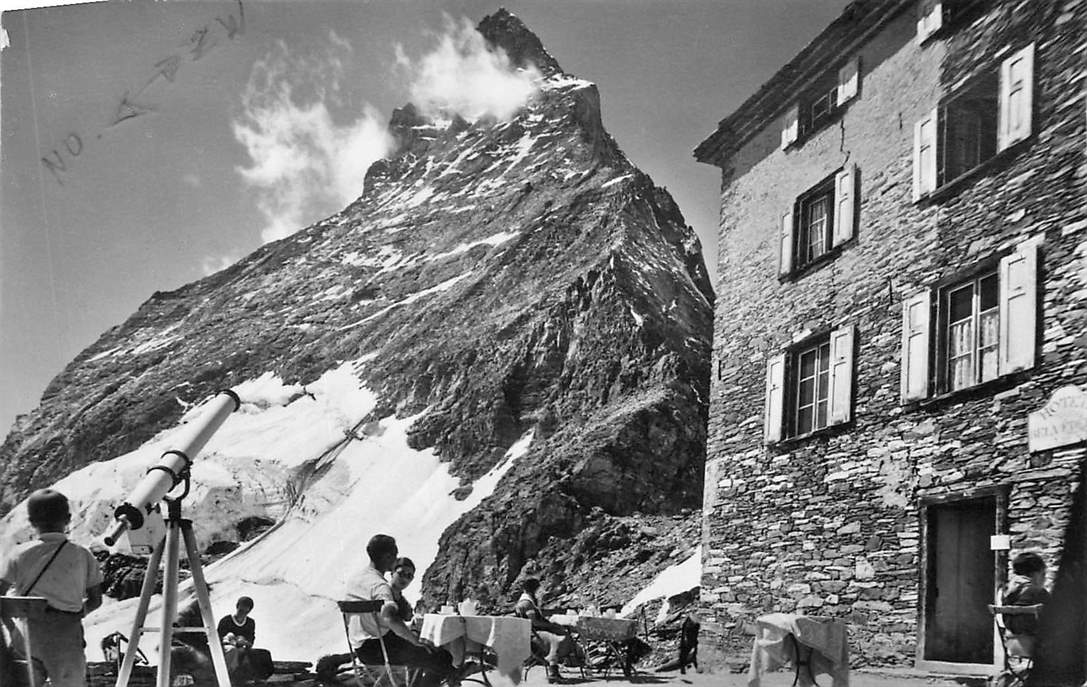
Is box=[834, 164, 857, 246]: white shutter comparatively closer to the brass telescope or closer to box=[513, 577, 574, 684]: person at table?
box=[513, 577, 574, 684]: person at table

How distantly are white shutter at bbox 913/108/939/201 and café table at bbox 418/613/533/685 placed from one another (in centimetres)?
321

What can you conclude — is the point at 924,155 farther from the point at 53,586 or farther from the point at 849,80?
the point at 53,586

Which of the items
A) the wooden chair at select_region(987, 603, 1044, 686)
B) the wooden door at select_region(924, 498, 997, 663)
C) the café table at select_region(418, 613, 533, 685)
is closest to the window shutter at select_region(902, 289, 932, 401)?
the wooden door at select_region(924, 498, 997, 663)

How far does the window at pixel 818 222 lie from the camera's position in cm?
700

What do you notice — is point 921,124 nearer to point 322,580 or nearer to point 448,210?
point 448,210

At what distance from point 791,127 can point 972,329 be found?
7.03 feet

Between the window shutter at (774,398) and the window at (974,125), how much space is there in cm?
144

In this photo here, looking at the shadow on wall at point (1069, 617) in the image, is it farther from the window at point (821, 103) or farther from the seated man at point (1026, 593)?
the window at point (821, 103)

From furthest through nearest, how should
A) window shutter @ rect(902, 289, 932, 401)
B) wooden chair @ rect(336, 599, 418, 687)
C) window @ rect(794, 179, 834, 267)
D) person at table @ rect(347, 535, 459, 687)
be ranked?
window @ rect(794, 179, 834, 267)
window shutter @ rect(902, 289, 932, 401)
person at table @ rect(347, 535, 459, 687)
wooden chair @ rect(336, 599, 418, 687)

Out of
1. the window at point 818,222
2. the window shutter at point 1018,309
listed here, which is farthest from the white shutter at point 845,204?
the window shutter at point 1018,309

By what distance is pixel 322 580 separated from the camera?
8.04 m

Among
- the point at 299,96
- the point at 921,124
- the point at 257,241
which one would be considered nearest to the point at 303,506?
the point at 257,241

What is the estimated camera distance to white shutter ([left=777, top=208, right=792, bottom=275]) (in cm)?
745

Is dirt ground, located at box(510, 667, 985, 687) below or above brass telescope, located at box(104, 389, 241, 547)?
below
